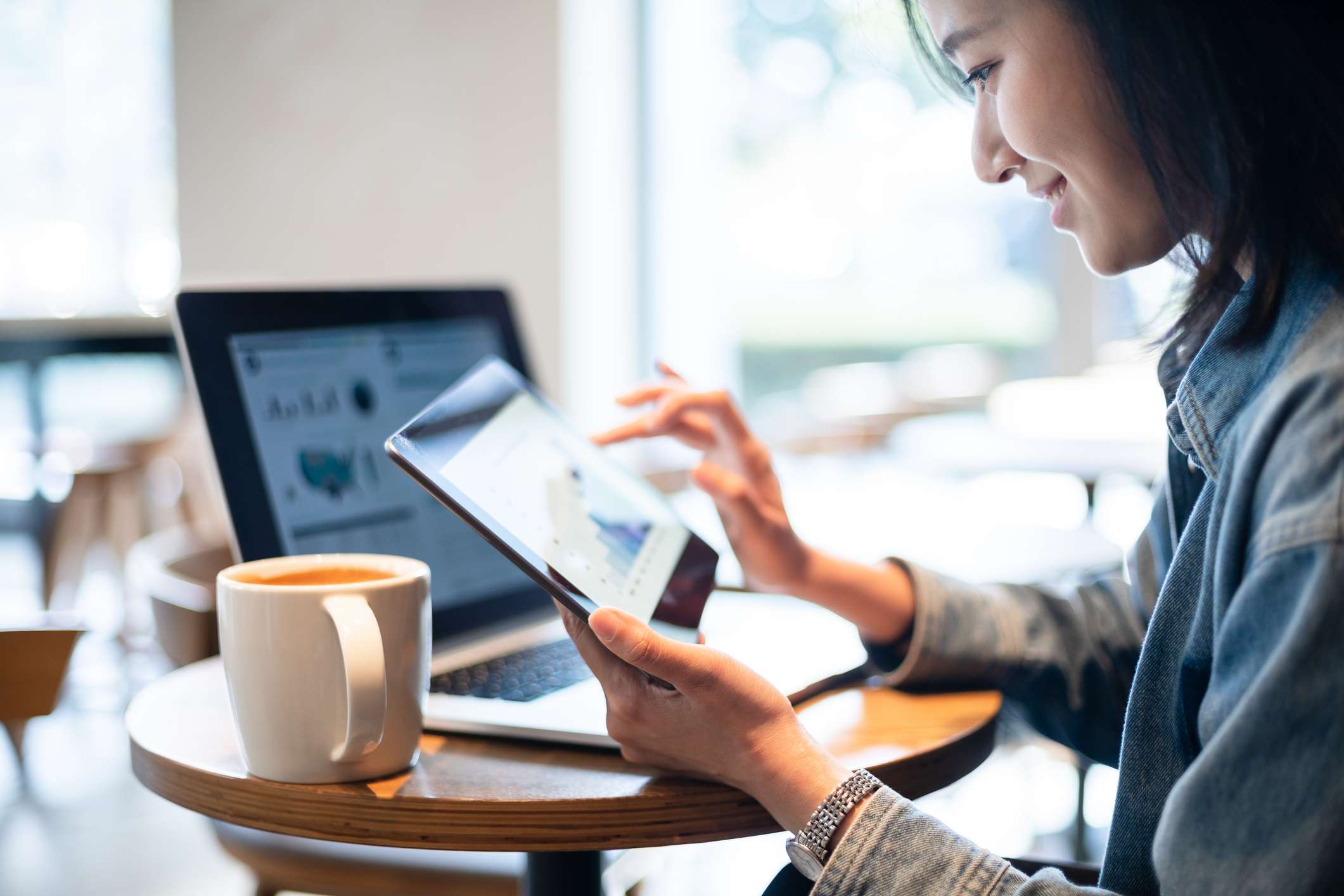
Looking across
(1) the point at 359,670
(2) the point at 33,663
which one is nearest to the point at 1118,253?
(1) the point at 359,670

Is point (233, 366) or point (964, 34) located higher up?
point (964, 34)

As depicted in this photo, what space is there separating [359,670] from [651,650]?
15 cm

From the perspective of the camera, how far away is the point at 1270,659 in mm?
478

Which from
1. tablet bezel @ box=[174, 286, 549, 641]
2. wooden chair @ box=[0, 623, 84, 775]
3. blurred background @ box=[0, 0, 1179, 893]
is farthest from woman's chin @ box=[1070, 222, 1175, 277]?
blurred background @ box=[0, 0, 1179, 893]

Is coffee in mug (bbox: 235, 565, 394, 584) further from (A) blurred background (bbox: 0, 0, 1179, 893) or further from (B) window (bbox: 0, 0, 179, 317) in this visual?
(B) window (bbox: 0, 0, 179, 317)

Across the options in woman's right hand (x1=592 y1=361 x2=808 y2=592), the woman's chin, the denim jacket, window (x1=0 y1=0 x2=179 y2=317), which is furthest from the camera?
window (x1=0 y1=0 x2=179 y2=317)

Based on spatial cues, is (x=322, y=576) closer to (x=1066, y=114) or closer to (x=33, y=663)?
(x=33, y=663)

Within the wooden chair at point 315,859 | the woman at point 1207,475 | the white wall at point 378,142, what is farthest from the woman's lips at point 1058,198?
the white wall at point 378,142

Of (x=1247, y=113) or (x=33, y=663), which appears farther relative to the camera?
(x=33, y=663)

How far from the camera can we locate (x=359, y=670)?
59 cm

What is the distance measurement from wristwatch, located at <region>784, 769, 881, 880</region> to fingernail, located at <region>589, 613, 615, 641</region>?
14 centimetres

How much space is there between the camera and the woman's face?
635 mm

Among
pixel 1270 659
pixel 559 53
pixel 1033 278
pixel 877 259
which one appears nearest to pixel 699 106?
pixel 559 53

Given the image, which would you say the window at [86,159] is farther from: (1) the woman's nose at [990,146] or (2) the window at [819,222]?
(1) the woman's nose at [990,146]
